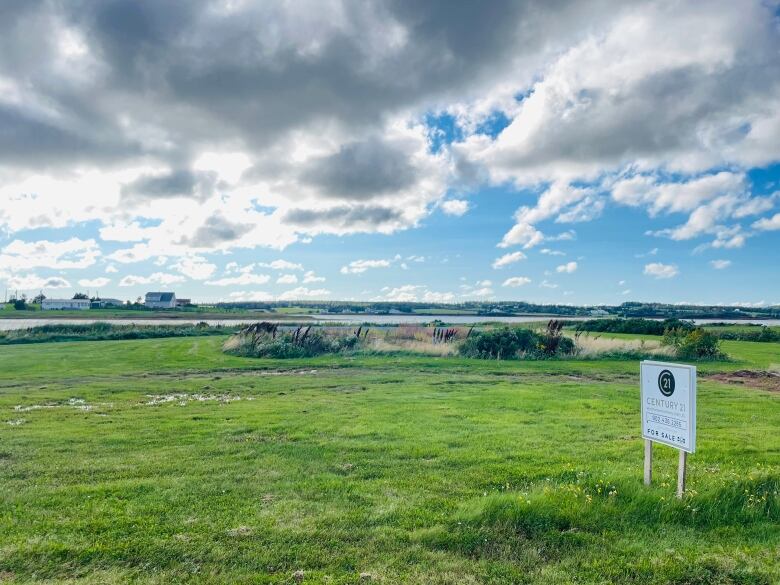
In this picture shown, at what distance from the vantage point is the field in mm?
5195

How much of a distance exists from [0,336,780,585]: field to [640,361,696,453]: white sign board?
2.42 ft

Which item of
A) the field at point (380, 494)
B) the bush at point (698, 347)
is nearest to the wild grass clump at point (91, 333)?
the field at point (380, 494)

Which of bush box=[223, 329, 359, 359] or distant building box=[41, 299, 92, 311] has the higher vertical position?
distant building box=[41, 299, 92, 311]

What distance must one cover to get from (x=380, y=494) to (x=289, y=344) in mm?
23757

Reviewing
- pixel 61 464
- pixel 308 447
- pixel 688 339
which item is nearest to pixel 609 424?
pixel 308 447

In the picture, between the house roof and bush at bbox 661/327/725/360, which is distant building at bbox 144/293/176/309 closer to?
the house roof

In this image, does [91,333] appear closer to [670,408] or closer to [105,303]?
[670,408]

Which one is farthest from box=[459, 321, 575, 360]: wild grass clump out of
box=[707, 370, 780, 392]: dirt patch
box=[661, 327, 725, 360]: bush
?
box=[707, 370, 780, 392]: dirt patch

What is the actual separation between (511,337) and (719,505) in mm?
23178

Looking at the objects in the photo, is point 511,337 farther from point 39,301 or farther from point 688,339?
point 39,301

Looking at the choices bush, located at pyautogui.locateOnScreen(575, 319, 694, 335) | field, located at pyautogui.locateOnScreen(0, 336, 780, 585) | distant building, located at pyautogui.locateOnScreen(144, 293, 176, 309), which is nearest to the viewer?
field, located at pyautogui.locateOnScreen(0, 336, 780, 585)

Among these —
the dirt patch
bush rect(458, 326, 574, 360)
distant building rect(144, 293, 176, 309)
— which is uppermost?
distant building rect(144, 293, 176, 309)

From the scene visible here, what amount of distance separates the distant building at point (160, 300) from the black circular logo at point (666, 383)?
5117 inches

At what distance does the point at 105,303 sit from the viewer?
12925 centimetres
